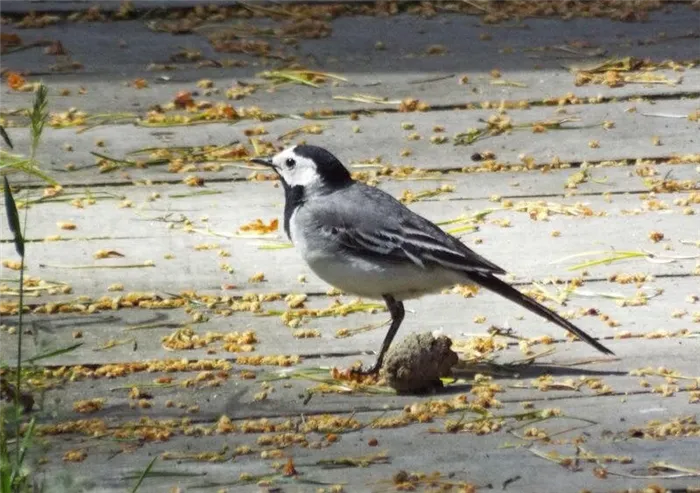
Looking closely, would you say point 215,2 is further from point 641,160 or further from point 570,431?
point 570,431

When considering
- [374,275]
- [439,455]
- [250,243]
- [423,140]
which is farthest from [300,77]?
[439,455]

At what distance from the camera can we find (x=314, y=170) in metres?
5.24

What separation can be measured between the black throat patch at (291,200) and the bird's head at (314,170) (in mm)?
14

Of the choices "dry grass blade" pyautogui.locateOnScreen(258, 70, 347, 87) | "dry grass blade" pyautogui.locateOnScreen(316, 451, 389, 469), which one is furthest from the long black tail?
"dry grass blade" pyautogui.locateOnScreen(258, 70, 347, 87)

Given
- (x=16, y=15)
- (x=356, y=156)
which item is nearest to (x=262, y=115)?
(x=356, y=156)

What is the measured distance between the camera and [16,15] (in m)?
6.89

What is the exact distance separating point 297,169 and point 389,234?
56 cm

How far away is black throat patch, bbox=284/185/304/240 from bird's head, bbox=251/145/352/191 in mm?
14

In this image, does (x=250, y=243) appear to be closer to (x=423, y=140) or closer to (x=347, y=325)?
(x=347, y=325)

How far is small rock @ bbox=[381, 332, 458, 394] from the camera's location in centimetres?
418

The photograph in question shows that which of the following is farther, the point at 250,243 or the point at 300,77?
the point at 300,77

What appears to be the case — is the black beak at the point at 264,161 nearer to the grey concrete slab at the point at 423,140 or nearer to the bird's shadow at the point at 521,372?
the grey concrete slab at the point at 423,140

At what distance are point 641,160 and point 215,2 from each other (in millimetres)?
2243

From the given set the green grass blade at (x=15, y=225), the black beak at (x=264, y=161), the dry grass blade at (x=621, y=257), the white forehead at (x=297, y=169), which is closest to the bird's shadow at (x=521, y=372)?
the dry grass blade at (x=621, y=257)
